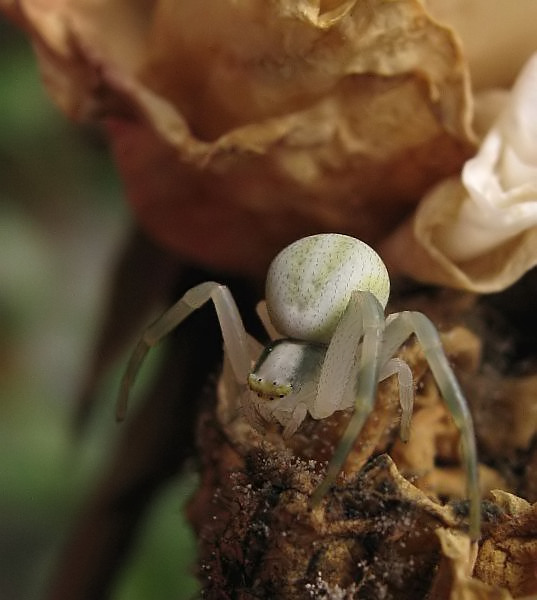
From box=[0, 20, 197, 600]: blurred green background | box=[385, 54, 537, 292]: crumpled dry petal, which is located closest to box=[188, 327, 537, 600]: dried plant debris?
box=[385, 54, 537, 292]: crumpled dry petal

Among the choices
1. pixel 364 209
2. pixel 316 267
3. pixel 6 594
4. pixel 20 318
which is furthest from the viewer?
pixel 20 318

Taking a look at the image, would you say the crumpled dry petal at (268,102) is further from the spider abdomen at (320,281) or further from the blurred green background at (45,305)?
the blurred green background at (45,305)

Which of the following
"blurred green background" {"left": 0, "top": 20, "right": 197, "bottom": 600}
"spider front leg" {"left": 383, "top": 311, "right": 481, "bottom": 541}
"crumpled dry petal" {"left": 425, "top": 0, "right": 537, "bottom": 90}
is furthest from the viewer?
"blurred green background" {"left": 0, "top": 20, "right": 197, "bottom": 600}

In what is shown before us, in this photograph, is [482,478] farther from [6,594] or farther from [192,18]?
[6,594]

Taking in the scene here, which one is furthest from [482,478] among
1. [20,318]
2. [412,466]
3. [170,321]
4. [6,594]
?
[20,318]

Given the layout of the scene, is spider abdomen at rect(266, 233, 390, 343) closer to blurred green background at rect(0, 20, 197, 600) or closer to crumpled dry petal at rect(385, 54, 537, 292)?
crumpled dry petal at rect(385, 54, 537, 292)
